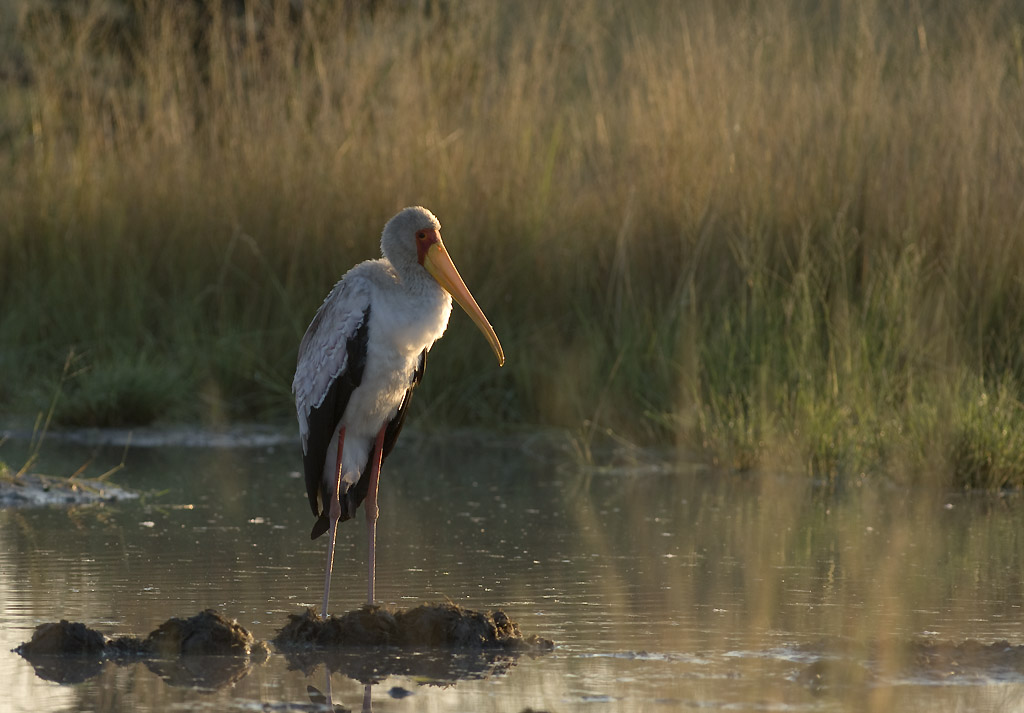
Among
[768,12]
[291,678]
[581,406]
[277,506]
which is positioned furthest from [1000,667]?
[768,12]

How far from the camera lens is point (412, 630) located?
4.43 metres

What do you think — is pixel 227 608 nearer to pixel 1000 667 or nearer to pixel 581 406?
pixel 1000 667

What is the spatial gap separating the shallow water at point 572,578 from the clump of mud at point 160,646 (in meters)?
0.07

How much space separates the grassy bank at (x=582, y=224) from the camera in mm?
7977

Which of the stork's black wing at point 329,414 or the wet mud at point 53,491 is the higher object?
the stork's black wing at point 329,414

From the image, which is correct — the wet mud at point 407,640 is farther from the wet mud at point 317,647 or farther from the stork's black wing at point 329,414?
the stork's black wing at point 329,414

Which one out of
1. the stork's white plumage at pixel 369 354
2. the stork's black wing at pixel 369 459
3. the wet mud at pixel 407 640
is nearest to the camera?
the wet mud at pixel 407 640

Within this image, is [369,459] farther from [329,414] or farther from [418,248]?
[418,248]

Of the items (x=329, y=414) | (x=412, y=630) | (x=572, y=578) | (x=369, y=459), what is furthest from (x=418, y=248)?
(x=412, y=630)

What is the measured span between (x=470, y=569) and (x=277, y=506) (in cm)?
153

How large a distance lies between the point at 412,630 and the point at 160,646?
24.1 inches

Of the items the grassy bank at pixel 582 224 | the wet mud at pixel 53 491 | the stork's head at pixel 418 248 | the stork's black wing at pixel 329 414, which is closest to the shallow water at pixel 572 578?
the wet mud at pixel 53 491

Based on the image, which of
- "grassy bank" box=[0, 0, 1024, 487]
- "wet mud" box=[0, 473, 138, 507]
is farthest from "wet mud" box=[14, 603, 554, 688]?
"grassy bank" box=[0, 0, 1024, 487]

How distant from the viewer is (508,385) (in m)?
9.04
